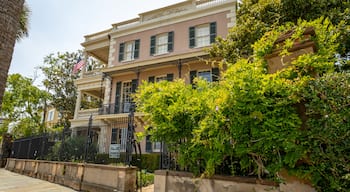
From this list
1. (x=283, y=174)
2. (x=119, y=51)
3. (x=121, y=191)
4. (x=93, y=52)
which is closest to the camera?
(x=283, y=174)

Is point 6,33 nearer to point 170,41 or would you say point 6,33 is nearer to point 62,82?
point 170,41

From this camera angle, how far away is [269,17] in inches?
348

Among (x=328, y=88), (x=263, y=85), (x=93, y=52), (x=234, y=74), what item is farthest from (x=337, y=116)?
(x=93, y=52)

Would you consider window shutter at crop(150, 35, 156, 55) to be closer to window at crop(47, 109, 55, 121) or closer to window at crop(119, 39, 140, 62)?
window at crop(119, 39, 140, 62)

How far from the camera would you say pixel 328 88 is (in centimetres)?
279

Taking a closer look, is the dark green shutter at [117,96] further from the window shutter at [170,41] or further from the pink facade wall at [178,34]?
the window shutter at [170,41]

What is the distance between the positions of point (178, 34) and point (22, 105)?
21.1m

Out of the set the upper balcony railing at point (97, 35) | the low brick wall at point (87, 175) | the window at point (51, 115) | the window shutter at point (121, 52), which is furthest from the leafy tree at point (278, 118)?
the window at point (51, 115)

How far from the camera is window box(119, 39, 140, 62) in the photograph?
58.9ft

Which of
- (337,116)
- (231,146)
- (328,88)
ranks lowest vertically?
(231,146)

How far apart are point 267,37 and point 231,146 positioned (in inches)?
80.3

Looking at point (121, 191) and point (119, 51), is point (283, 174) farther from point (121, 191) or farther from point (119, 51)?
point (119, 51)

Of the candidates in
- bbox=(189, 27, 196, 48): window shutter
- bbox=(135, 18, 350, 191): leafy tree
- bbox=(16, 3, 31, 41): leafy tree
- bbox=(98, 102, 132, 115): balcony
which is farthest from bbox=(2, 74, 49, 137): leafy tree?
bbox=(135, 18, 350, 191): leafy tree

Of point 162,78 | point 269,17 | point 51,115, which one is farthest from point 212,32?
point 51,115
